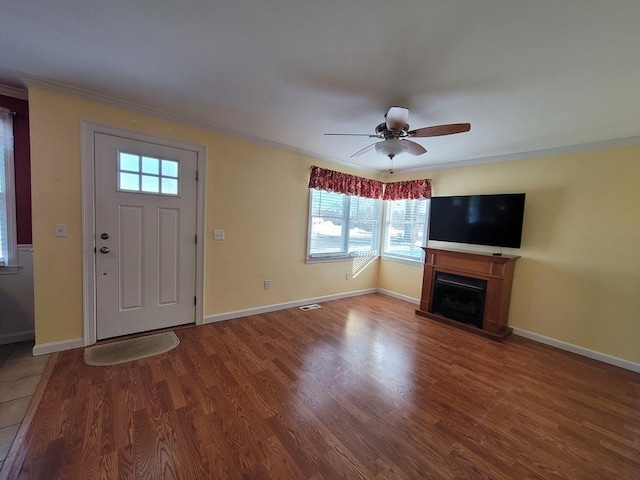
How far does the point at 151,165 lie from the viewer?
2771mm

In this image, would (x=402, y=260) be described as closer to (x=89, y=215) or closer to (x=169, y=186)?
(x=169, y=186)

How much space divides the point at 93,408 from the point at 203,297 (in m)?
1.49

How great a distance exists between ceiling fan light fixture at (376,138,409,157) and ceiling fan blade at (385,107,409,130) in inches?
4.3

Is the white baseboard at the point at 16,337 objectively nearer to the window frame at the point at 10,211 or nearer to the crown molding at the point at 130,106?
the window frame at the point at 10,211

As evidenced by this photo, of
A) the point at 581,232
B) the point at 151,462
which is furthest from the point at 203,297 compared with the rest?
the point at 581,232

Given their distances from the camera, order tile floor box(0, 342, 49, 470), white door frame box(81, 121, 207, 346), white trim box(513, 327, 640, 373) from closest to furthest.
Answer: tile floor box(0, 342, 49, 470)
white door frame box(81, 121, 207, 346)
white trim box(513, 327, 640, 373)

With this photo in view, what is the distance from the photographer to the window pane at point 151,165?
2732mm

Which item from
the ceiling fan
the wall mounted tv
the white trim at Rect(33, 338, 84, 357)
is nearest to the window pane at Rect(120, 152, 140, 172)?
the white trim at Rect(33, 338, 84, 357)

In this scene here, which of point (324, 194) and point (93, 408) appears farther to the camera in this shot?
point (324, 194)

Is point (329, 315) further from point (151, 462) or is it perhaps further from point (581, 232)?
point (581, 232)

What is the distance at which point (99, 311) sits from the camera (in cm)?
262

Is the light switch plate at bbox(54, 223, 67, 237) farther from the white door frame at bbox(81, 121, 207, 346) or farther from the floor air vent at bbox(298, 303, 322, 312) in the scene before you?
the floor air vent at bbox(298, 303, 322, 312)

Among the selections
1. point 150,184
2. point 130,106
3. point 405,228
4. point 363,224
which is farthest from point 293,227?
point 130,106

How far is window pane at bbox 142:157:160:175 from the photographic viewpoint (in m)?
2.73
